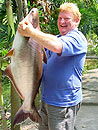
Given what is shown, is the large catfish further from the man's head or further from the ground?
the ground

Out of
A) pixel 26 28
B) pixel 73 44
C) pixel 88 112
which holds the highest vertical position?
pixel 26 28

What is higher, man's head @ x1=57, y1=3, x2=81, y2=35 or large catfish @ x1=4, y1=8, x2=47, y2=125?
man's head @ x1=57, y1=3, x2=81, y2=35

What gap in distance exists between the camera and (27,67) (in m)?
1.78

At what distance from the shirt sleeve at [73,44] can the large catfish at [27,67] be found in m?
0.20

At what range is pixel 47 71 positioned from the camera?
196cm

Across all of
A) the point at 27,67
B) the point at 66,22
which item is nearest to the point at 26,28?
the point at 27,67

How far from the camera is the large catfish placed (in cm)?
168

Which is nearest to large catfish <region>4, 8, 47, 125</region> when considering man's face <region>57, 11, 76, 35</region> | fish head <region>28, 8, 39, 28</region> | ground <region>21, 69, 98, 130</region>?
fish head <region>28, 8, 39, 28</region>

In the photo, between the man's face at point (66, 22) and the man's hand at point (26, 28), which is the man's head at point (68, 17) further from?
the man's hand at point (26, 28)

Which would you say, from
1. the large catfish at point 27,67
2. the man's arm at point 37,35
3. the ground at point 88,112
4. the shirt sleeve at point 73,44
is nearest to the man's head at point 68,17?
the shirt sleeve at point 73,44

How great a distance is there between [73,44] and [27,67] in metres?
0.39

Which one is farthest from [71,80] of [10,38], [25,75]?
[10,38]

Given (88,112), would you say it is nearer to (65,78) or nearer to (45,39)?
(65,78)

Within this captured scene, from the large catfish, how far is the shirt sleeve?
20cm
